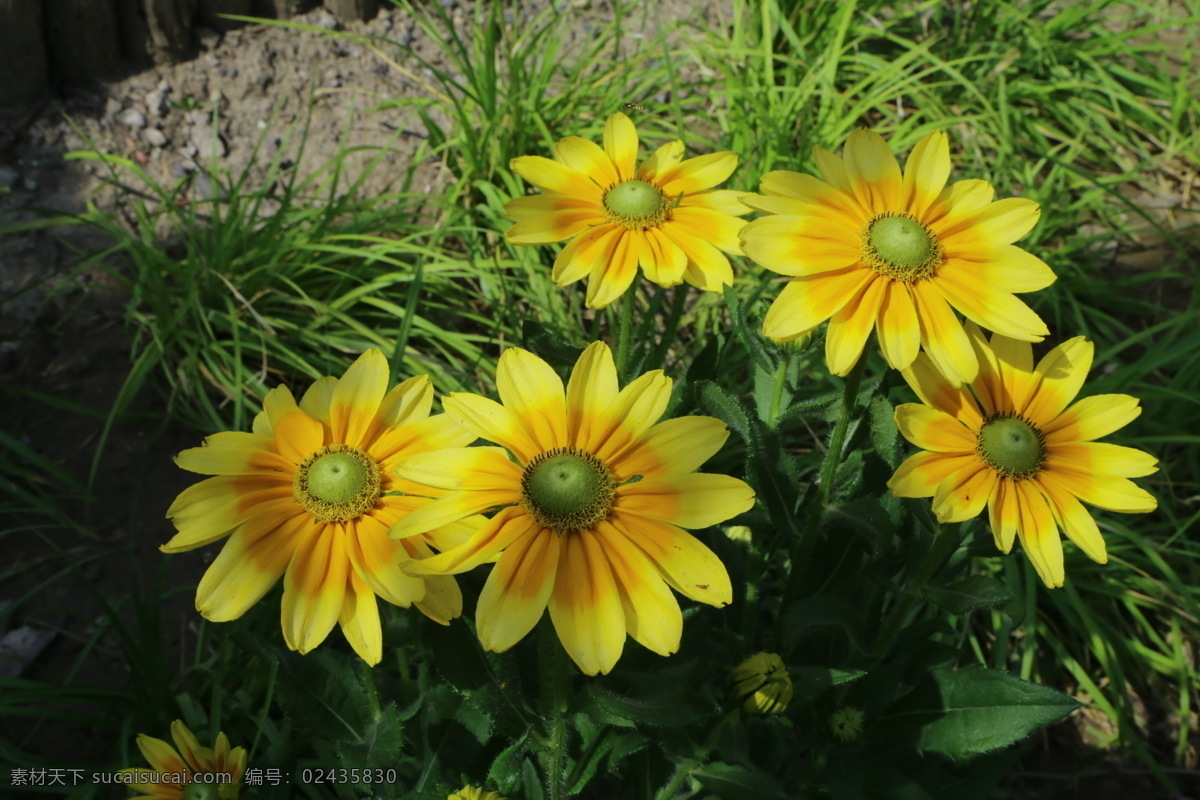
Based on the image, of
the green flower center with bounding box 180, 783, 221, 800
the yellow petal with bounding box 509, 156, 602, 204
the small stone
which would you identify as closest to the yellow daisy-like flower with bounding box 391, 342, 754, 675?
the yellow petal with bounding box 509, 156, 602, 204

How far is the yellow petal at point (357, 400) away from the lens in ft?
4.26

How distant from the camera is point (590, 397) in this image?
122 cm

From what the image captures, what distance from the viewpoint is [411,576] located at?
113 centimetres

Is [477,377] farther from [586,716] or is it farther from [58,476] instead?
[586,716]

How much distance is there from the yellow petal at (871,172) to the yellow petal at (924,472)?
360mm

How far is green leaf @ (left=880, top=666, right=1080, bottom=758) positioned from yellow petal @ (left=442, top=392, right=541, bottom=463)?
2.88ft

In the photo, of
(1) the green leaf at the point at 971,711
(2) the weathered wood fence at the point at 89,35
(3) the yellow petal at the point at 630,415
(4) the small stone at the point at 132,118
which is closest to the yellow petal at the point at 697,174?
(3) the yellow petal at the point at 630,415

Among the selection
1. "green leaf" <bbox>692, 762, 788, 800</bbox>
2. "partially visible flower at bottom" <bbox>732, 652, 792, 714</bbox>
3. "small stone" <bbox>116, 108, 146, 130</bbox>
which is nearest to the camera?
"partially visible flower at bottom" <bbox>732, 652, 792, 714</bbox>

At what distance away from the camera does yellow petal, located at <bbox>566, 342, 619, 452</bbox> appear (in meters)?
1.20

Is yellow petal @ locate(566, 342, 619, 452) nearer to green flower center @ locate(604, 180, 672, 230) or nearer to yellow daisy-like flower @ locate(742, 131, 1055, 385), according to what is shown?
yellow daisy-like flower @ locate(742, 131, 1055, 385)

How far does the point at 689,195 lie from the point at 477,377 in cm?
119

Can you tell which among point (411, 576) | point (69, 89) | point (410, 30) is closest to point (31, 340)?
point (69, 89)

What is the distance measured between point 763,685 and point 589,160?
3.06 feet

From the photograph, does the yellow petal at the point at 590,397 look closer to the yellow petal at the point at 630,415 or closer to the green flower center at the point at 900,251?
the yellow petal at the point at 630,415
